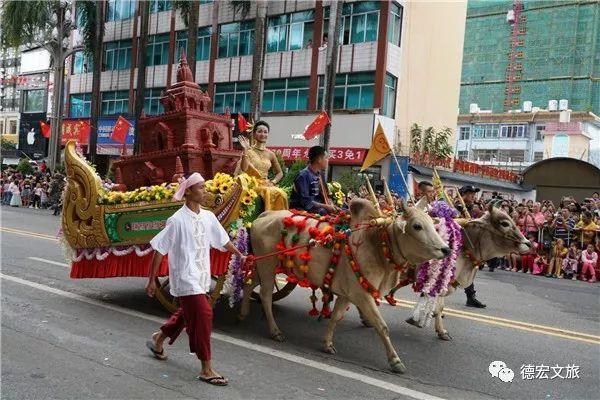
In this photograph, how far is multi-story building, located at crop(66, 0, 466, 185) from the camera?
27.3 m

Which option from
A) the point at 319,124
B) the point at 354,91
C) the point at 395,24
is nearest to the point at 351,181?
the point at 319,124

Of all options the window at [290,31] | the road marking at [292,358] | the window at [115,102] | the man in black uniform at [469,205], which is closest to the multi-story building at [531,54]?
the window at [290,31]

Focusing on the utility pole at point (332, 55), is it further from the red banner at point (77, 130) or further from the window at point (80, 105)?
the window at point (80, 105)

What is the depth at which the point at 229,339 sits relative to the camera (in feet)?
21.1

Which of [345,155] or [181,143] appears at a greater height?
[345,155]

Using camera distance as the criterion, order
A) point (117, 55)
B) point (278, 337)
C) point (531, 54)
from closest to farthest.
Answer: point (278, 337) < point (117, 55) < point (531, 54)

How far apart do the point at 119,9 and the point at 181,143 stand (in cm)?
3511

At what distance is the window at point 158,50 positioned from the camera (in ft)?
119

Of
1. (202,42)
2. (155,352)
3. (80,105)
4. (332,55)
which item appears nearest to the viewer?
(155,352)

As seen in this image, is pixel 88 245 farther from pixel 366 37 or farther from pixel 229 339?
pixel 366 37

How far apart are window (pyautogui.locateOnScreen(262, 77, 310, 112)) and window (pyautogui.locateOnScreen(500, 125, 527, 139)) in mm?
29302

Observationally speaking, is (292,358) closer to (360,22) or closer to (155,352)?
(155,352)

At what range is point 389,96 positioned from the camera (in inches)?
1095

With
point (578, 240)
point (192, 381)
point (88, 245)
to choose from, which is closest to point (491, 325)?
point (192, 381)
